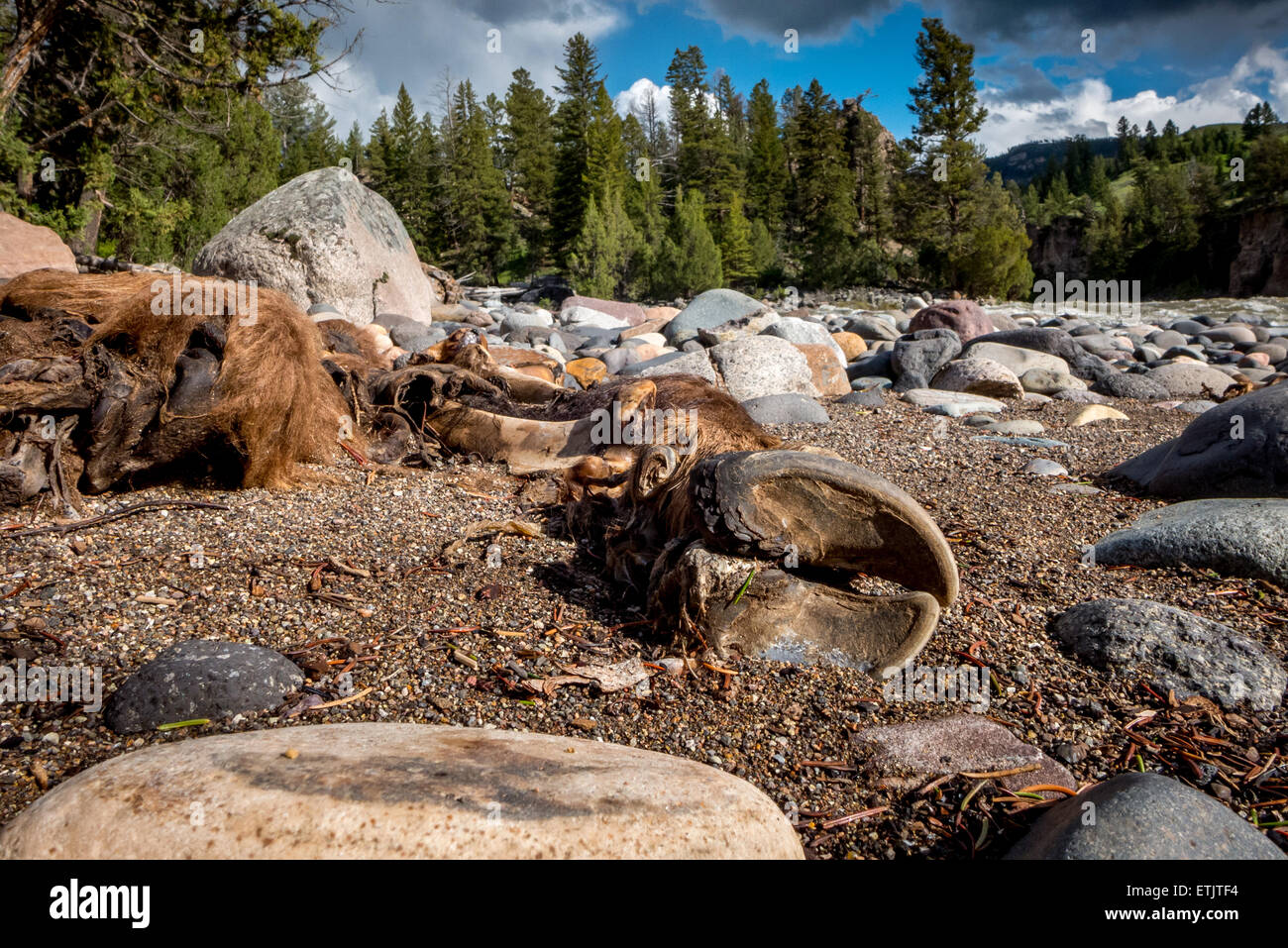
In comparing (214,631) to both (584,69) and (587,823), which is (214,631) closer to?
(587,823)

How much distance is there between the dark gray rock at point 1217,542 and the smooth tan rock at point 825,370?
5665mm

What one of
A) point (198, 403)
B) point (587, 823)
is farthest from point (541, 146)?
point (587, 823)

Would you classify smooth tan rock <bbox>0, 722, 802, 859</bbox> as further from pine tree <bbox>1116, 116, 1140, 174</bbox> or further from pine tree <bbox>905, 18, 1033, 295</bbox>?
pine tree <bbox>1116, 116, 1140, 174</bbox>

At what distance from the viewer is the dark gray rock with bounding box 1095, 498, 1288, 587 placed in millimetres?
3625

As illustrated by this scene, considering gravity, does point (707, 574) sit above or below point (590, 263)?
below

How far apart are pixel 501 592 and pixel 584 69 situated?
40512 mm

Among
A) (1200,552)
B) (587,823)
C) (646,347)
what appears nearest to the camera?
(587,823)

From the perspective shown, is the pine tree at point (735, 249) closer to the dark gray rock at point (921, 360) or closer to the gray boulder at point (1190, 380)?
the dark gray rock at point (921, 360)

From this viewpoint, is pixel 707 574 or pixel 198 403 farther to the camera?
pixel 198 403

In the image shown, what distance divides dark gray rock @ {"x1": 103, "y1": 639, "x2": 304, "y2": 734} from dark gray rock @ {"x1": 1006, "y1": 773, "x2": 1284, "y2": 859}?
2209 millimetres

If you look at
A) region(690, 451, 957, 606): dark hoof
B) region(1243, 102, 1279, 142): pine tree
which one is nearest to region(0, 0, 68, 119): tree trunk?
region(690, 451, 957, 606): dark hoof

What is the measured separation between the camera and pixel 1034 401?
9.24 meters

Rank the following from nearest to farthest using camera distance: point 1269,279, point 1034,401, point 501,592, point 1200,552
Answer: point 501,592
point 1200,552
point 1034,401
point 1269,279

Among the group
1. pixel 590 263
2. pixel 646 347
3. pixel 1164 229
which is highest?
pixel 1164 229
